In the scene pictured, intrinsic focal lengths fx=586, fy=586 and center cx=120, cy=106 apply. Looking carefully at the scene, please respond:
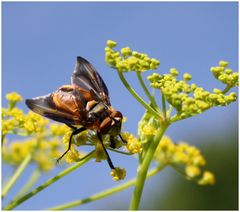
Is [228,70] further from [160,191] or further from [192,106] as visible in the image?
[160,191]

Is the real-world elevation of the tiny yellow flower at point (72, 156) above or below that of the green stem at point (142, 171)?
below

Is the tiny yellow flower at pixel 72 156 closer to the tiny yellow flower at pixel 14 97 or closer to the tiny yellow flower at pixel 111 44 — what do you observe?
the tiny yellow flower at pixel 111 44

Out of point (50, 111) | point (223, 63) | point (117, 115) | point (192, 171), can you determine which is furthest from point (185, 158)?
point (50, 111)

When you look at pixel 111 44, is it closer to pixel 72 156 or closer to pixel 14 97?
pixel 72 156

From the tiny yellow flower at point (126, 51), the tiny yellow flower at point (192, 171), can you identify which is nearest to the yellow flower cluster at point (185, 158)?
the tiny yellow flower at point (192, 171)

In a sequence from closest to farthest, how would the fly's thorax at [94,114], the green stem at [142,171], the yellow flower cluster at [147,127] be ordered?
the green stem at [142,171]
the yellow flower cluster at [147,127]
the fly's thorax at [94,114]

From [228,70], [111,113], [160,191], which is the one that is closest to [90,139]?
[111,113]
